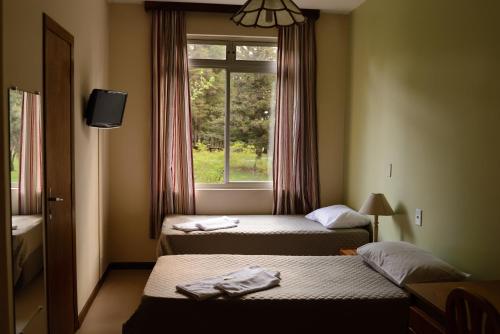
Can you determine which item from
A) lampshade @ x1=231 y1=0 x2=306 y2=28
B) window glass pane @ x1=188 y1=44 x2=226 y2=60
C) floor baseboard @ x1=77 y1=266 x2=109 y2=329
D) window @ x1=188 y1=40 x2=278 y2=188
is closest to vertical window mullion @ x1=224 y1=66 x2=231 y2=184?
window @ x1=188 y1=40 x2=278 y2=188

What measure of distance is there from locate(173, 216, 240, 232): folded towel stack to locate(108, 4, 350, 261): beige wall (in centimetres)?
59

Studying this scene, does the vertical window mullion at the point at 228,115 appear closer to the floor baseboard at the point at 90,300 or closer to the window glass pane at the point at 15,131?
the floor baseboard at the point at 90,300

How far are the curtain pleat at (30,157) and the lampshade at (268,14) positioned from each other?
1.18 metres

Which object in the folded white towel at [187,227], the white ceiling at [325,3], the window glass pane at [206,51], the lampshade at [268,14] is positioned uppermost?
the white ceiling at [325,3]

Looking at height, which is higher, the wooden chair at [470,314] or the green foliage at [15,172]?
the green foliage at [15,172]

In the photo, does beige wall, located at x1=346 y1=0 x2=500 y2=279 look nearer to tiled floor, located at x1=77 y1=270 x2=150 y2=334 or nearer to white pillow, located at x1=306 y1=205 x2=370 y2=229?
white pillow, located at x1=306 y1=205 x2=370 y2=229

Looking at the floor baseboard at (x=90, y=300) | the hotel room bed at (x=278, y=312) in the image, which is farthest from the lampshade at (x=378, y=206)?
the floor baseboard at (x=90, y=300)

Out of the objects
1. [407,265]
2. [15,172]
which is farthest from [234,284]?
[15,172]

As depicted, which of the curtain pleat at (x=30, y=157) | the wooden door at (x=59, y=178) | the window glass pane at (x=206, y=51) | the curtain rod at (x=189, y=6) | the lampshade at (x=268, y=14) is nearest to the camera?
the curtain pleat at (x=30, y=157)

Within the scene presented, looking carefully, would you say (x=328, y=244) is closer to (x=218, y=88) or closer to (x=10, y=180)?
(x=218, y=88)

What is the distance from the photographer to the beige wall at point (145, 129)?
4730 mm

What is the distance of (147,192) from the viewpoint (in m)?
4.85

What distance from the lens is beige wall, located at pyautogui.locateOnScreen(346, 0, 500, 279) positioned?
261 cm

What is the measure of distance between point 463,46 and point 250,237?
224 centimetres
